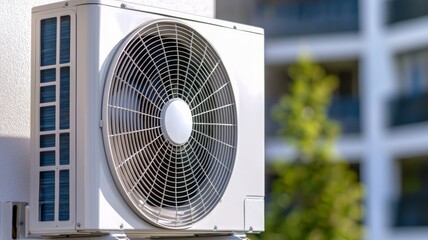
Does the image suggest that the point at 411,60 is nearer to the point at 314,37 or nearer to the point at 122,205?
the point at 314,37

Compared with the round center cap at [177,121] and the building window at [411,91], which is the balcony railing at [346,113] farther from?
the round center cap at [177,121]

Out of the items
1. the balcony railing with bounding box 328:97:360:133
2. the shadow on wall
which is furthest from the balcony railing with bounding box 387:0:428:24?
the shadow on wall

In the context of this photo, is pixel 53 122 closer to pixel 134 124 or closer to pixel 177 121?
pixel 134 124

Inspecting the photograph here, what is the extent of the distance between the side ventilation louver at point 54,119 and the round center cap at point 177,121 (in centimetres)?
22

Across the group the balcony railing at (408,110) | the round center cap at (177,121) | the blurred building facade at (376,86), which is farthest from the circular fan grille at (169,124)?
the balcony railing at (408,110)

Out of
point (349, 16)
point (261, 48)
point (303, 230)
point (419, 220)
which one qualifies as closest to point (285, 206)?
point (303, 230)

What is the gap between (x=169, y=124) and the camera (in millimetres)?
2338

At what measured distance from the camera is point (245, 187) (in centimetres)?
257

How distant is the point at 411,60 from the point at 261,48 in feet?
53.5

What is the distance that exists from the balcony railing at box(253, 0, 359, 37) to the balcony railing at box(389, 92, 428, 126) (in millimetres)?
1459

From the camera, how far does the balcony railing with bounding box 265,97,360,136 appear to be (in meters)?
18.6

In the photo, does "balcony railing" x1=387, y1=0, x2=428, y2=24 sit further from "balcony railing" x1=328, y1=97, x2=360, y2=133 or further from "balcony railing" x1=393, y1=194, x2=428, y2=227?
"balcony railing" x1=393, y1=194, x2=428, y2=227

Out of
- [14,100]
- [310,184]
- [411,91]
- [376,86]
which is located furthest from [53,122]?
[376,86]

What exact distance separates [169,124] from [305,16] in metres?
17.3
